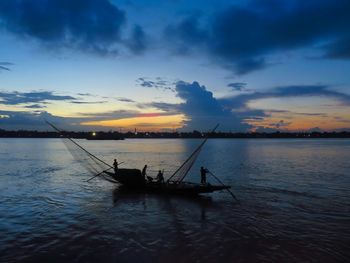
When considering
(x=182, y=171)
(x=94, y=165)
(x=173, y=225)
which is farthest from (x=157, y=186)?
(x=94, y=165)

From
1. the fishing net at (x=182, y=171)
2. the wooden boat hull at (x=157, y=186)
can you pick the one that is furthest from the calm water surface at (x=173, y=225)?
the fishing net at (x=182, y=171)

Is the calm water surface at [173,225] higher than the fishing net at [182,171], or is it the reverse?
the fishing net at [182,171]

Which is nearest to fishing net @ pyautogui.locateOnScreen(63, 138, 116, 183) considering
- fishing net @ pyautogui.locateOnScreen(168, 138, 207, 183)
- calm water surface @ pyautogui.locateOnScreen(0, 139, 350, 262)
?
calm water surface @ pyautogui.locateOnScreen(0, 139, 350, 262)

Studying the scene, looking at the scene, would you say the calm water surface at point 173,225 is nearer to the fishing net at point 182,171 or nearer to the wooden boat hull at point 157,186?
the wooden boat hull at point 157,186

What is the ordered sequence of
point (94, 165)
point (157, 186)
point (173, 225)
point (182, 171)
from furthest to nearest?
point (94, 165)
point (182, 171)
point (157, 186)
point (173, 225)

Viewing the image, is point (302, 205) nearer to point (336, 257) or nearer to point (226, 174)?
point (336, 257)

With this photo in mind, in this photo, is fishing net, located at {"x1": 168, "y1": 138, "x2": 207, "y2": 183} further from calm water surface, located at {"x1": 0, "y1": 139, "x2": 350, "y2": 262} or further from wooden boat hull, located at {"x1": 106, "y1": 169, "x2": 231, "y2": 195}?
calm water surface, located at {"x1": 0, "y1": 139, "x2": 350, "y2": 262}

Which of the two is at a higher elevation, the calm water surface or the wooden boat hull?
the wooden boat hull

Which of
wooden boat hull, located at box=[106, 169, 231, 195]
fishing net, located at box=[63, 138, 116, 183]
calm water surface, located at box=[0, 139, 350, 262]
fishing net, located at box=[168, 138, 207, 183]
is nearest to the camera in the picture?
calm water surface, located at box=[0, 139, 350, 262]

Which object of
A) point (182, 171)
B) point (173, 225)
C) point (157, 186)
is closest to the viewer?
point (173, 225)

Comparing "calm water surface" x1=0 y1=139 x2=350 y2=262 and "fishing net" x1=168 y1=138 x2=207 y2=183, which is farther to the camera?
"fishing net" x1=168 y1=138 x2=207 y2=183

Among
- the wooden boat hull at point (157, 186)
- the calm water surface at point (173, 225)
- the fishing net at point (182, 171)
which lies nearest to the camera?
the calm water surface at point (173, 225)

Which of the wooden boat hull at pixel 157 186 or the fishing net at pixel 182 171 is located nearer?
the wooden boat hull at pixel 157 186

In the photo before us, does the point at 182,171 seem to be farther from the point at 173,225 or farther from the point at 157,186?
the point at 173,225
